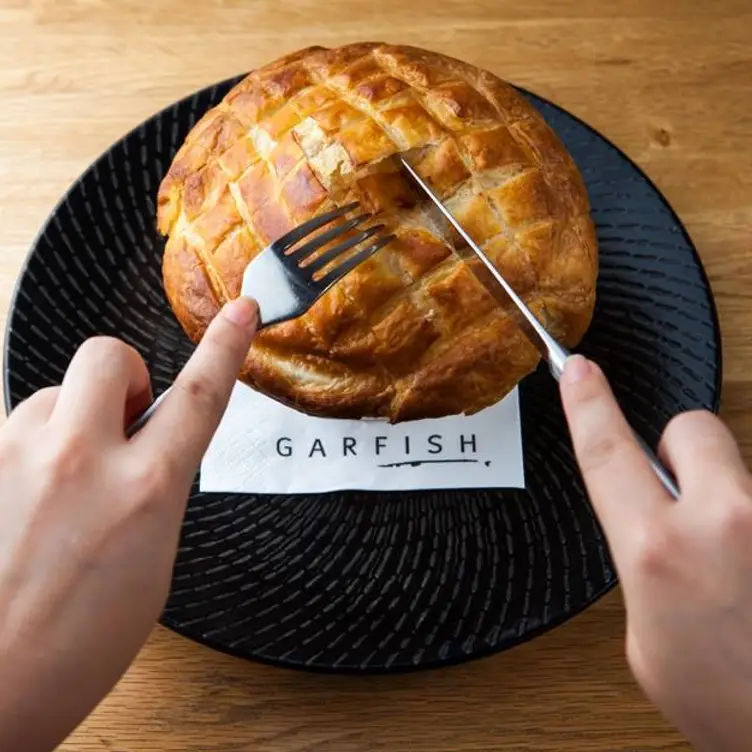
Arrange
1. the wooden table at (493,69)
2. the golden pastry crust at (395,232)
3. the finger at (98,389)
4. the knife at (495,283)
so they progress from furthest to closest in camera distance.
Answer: the wooden table at (493,69) < the golden pastry crust at (395,232) < the knife at (495,283) < the finger at (98,389)

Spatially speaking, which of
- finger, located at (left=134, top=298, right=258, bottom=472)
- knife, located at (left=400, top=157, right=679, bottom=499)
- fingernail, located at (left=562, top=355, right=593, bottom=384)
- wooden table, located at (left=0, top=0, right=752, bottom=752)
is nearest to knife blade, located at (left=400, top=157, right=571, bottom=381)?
knife, located at (left=400, top=157, right=679, bottom=499)


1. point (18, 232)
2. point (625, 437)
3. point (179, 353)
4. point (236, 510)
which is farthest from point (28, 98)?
point (625, 437)

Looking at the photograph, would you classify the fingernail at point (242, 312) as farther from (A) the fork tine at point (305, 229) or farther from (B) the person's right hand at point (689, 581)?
(B) the person's right hand at point (689, 581)

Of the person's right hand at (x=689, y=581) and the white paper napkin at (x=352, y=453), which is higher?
the person's right hand at (x=689, y=581)

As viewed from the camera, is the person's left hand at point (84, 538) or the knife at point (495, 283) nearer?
the person's left hand at point (84, 538)

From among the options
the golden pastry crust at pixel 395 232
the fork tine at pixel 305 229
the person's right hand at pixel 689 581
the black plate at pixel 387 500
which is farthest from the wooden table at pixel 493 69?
the fork tine at pixel 305 229

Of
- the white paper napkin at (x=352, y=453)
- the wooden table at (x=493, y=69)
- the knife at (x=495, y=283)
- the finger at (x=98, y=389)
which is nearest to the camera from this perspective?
the finger at (x=98, y=389)

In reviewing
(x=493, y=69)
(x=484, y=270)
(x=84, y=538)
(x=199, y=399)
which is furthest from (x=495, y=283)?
(x=493, y=69)
